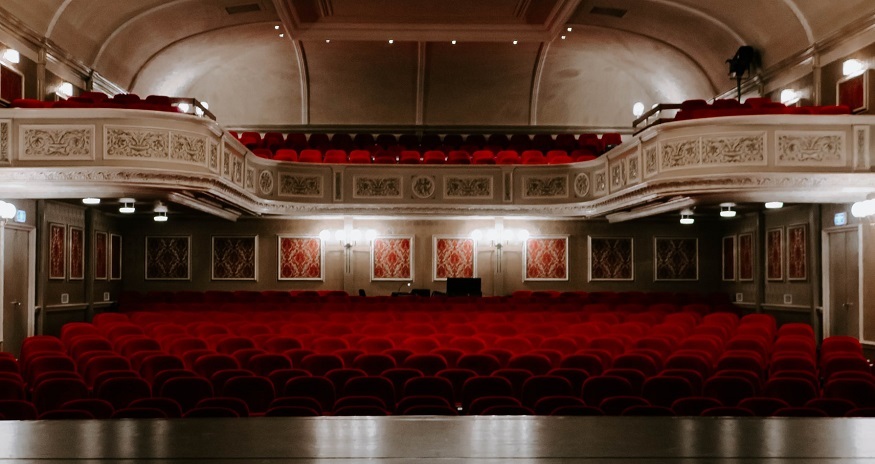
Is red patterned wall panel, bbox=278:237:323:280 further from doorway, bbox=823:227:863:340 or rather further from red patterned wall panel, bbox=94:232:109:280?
doorway, bbox=823:227:863:340

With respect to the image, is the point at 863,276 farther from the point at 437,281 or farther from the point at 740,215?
the point at 437,281

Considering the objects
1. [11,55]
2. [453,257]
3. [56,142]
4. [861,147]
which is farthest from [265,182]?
[861,147]

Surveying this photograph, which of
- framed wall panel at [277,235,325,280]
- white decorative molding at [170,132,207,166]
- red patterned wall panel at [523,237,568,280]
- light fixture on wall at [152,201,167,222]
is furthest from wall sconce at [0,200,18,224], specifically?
red patterned wall panel at [523,237,568,280]

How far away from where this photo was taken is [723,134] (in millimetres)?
11852

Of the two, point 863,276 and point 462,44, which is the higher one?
point 462,44

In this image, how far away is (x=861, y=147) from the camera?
37.9 ft

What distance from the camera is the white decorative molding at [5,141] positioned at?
35.5 feet

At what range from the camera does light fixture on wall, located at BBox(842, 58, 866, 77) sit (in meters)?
13.2

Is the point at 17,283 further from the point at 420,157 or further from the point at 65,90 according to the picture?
the point at 420,157

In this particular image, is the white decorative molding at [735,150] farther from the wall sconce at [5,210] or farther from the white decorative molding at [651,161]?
the wall sconce at [5,210]

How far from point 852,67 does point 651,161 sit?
3.77m

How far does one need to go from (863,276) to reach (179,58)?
1478 cm

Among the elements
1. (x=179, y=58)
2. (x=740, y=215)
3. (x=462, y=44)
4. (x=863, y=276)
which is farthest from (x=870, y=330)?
(x=179, y=58)

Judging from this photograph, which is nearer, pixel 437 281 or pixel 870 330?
pixel 870 330
